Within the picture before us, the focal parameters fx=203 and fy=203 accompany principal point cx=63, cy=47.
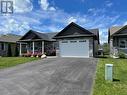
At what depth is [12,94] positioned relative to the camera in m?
8.32

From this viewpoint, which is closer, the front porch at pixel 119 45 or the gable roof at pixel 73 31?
the front porch at pixel 119 45

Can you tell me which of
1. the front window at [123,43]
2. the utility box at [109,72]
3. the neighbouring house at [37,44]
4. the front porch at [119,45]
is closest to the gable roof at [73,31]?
the front porch at [119,45]

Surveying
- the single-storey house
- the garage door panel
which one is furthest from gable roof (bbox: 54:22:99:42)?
the garage door panel

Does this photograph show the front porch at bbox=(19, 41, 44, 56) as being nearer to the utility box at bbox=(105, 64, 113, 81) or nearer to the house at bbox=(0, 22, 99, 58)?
the house at bbox=(0, 22, 99, 58)

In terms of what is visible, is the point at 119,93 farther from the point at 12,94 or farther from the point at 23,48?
the point at 23,48

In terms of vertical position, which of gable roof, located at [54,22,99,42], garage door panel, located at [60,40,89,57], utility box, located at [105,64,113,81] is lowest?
utility box, located at [105,64,113,81]

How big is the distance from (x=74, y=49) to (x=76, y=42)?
3.48 ft

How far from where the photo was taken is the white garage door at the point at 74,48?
28844mm

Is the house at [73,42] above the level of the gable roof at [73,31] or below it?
below

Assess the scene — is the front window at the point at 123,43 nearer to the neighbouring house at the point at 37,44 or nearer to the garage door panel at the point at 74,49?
the garage door panel at the point at 74,49

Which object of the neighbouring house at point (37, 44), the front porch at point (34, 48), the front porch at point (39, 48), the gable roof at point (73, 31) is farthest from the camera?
the neighbouring house at point (37, 44)

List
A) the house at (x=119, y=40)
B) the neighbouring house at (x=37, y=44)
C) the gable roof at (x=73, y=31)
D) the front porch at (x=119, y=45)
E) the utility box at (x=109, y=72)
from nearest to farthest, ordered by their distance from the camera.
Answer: the utility box at (x=109, y=72) → the house at (x=119, y=40) → the front porch at (x=119, y=45) → the gable roof at (x=73, y=31) → the neighbouring house at (x=37, y=44)

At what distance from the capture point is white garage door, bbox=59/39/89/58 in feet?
94.6

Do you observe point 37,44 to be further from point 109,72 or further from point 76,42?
point 109,72
